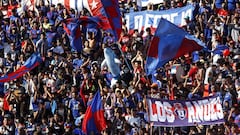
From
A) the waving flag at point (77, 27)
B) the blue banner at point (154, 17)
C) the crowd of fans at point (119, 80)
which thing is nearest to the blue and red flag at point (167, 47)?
the crowd of fans at point (119, 80)

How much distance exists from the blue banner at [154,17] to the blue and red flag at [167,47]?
5.42 m

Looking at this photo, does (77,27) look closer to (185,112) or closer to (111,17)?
(111,17)

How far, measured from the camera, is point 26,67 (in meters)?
23.7

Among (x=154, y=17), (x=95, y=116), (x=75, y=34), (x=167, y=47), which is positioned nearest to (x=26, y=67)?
(x=75, y=34)

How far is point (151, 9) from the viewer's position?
1008 inches

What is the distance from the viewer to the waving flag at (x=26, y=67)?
76.0ft

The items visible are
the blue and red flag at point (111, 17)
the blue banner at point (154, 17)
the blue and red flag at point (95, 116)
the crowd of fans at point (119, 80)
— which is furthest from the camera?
the blue banner at point (154, 17)

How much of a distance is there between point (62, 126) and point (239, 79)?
3.92 metres

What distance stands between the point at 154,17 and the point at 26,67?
3562mm

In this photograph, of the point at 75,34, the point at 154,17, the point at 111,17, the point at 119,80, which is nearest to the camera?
the point at 119,80

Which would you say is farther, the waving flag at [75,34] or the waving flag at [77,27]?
the waving flag at [75,34]

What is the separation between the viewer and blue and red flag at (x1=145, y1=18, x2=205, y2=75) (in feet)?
60.6

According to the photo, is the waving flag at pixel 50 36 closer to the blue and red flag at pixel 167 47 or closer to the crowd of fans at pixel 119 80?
the crowd of fans at pixel 119 80

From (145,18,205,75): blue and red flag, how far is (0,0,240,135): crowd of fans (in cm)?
132
